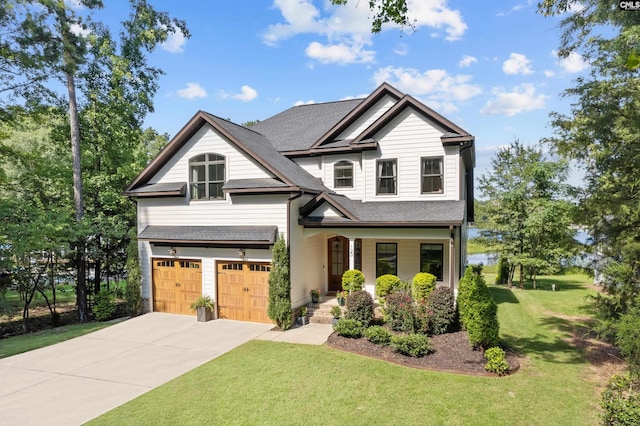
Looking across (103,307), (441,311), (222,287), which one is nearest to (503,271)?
(441,311)

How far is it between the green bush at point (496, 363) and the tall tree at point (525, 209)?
46.2 feet

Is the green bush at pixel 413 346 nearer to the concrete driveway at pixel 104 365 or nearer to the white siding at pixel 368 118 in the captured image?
the concrete driveway at pixel 104 365

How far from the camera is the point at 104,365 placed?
32.6 ft

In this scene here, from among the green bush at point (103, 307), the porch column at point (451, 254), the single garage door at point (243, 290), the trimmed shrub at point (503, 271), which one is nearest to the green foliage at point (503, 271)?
the trimmed shrub at point (503, 271)

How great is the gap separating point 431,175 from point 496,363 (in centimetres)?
800

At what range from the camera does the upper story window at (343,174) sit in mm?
16469

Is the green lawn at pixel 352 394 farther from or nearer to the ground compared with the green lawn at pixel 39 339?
farther from the ground

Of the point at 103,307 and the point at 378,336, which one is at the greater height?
the point at 378,336

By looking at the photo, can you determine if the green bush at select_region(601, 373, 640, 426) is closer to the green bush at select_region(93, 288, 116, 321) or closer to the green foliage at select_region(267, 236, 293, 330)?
the green foliage at select_region(267, 236, 293, 330)

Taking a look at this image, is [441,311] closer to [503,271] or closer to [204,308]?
[204,308]

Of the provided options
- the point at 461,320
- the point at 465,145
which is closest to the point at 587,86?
the point at 465,145

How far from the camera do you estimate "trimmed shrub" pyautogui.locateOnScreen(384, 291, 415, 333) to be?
11492 millimetres

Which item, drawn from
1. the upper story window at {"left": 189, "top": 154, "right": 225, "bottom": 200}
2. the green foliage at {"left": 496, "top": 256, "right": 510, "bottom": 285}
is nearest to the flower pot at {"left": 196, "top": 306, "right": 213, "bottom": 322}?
the upper story window at {"left": 189, "top": 154, "right": 225, "bottom": 200}

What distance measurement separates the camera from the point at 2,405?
25.4 ft
